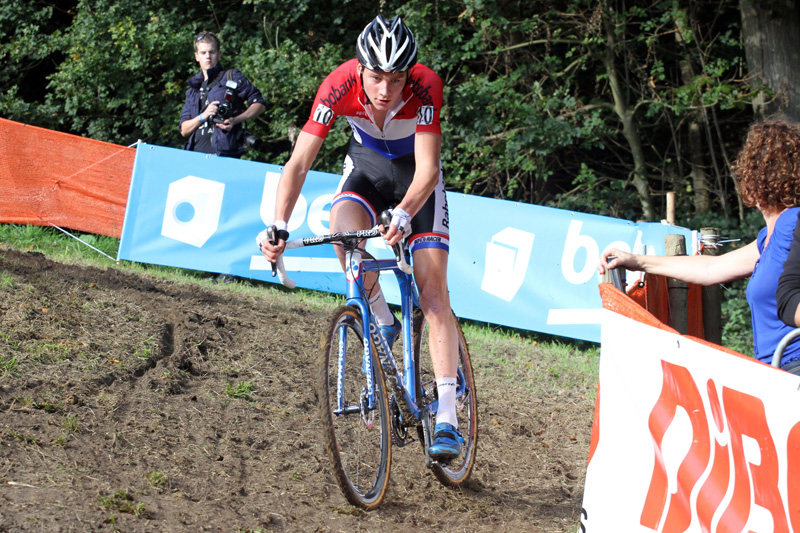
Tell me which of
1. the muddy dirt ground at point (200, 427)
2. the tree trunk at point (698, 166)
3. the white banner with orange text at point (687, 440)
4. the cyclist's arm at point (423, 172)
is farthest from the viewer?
the tree trunk at point (698, 166)

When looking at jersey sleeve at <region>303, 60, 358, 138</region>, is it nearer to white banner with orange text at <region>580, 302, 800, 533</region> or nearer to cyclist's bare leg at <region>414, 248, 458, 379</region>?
cyclist's bare leg at <region>414, 248, 458, 379</region>

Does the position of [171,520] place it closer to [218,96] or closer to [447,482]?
[447,482]

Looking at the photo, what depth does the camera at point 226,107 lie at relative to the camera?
937 cm

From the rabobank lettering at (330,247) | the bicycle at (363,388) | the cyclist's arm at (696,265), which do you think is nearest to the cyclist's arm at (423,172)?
the bicycle at (363,388)

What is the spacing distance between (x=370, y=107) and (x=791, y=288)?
226 centimetres

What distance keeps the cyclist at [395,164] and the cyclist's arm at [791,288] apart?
166cm

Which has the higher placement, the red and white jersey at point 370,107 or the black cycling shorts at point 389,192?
the red and white jersey at point 370,107

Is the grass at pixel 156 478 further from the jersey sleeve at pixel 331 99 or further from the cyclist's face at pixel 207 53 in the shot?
the cyclist's face at pixel 207 53

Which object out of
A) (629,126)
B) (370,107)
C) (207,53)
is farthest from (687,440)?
(629,126)

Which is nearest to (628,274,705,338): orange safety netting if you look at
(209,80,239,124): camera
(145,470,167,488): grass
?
(145,470,167,488): grass

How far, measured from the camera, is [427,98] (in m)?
4.21

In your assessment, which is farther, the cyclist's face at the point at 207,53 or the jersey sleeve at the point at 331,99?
the cyclist's face at the point at 207,53

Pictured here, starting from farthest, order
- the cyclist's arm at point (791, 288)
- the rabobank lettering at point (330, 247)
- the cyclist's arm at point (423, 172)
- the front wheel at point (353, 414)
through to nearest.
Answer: the rabobank lettering at point (330, 247) < the cyclist's arm at point (423, 172) < the front wheel at point (353, 414) < the cyclist's arm at point (791, 288)

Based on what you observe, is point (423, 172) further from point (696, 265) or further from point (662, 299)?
point (662, 299)
